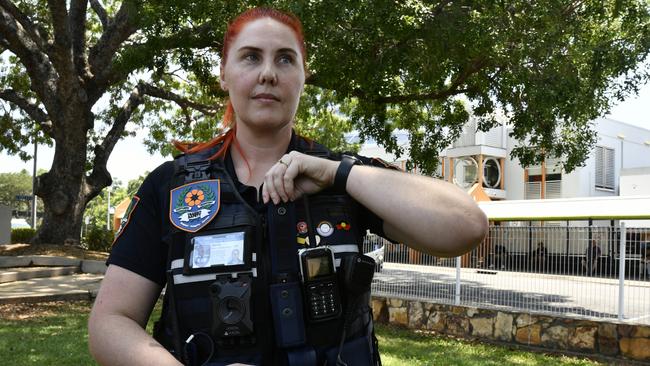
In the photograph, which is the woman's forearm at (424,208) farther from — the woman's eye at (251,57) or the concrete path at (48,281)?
the concrete path at (48,281)

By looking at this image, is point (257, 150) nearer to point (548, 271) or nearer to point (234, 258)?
point (234, 258)

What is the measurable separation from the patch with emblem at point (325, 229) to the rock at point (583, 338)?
858 centimetres

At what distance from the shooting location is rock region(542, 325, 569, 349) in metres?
9.33

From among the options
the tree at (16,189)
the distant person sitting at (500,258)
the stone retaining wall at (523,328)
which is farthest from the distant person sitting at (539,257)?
the tree at (16,189)

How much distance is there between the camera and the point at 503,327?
10.0m

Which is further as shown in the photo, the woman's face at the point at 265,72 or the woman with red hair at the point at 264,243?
the woman's face at the point at 265,72

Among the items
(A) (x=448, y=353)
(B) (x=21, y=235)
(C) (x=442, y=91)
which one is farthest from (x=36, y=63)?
(B) (x=21, y=235)

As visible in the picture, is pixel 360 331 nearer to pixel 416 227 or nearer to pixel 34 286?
pixel 416 227

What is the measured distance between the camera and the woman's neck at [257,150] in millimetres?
1721

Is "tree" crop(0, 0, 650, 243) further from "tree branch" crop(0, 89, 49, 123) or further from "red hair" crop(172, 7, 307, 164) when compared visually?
"red hair" crop(172, 7, 307, 164)

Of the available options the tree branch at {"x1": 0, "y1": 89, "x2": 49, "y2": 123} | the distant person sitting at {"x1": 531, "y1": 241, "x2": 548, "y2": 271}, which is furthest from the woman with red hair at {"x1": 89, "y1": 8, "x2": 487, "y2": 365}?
the tree branch at {"x1": 0, "y1": 89, "x2": 49, "y2": 123}

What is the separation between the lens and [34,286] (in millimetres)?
12523

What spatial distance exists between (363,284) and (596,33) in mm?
11963

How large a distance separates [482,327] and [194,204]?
9419mm
